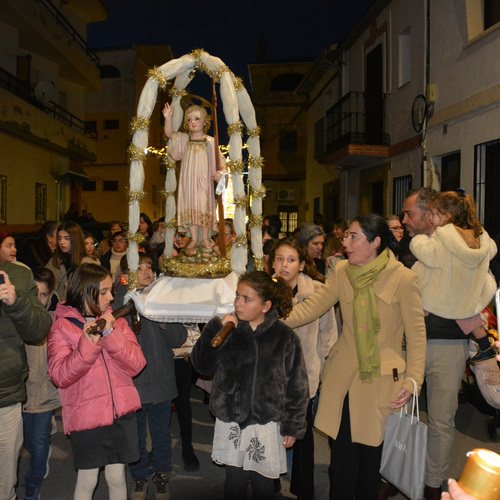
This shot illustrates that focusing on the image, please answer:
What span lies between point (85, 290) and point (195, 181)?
144 cm

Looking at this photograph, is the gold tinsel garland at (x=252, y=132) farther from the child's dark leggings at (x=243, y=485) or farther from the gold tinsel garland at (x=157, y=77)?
the child's dark leggings at (x=243, y=485)

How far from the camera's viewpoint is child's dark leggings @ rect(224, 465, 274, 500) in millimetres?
3164

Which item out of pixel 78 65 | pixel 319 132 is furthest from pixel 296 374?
pixel 78 65

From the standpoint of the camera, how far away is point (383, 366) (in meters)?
3.19

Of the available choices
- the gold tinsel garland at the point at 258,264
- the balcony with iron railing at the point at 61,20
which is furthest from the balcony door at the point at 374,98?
A: the gold tinsel garland at the point at 258,264

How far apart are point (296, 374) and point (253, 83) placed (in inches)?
1068

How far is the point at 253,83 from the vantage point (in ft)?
93.1

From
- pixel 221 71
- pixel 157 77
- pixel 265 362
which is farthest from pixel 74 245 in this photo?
pixel 265 362

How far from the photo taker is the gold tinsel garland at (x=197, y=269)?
3990 mm

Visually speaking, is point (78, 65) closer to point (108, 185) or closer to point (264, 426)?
point (108, 185)

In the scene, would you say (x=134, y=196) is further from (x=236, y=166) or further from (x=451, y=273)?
(x=451, y=273)

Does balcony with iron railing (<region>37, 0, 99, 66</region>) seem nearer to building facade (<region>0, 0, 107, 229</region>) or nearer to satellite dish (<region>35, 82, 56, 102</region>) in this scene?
building facade (<region>0, 0, 107, 229</region>)

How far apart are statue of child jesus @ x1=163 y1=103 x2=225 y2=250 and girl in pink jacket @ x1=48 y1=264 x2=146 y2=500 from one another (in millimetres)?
1116

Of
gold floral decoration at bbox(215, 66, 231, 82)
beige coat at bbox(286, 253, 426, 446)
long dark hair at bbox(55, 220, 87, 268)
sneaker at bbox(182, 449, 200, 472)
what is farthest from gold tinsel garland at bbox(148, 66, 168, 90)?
sneaker at bbox(182, 449, 200, 472)
